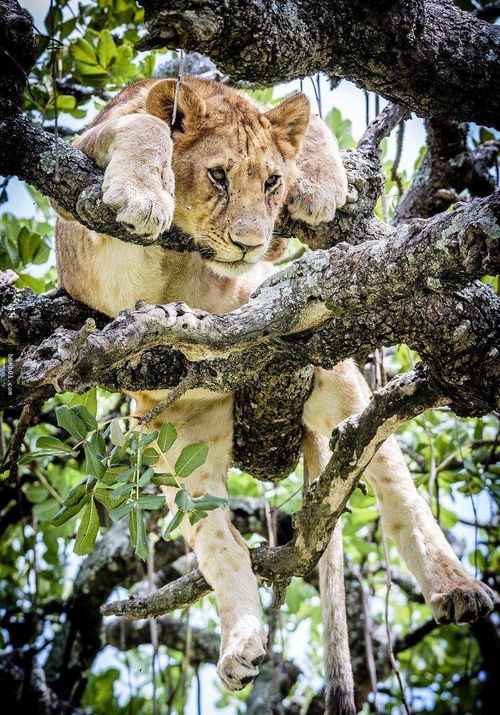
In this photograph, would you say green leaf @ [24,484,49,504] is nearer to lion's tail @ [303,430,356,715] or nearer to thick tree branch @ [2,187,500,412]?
lion's tail @ [303,430,356,715]

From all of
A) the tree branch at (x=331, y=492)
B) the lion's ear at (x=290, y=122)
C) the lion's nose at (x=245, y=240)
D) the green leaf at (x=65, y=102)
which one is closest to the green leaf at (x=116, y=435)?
the tree branch at (x=331, y=492)

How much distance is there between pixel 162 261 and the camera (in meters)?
3.85

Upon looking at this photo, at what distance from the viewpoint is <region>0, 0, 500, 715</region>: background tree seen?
2.42 metres

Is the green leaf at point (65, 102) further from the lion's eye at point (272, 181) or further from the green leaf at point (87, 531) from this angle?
the green leaf at point (87, 531)

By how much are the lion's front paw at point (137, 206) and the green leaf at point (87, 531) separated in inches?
40.2

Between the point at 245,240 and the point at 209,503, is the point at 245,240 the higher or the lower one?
the higher one

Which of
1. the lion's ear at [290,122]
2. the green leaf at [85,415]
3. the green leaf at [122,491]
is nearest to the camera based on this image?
the green leaf at [122,491]

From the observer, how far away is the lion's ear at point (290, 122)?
3.99 meters

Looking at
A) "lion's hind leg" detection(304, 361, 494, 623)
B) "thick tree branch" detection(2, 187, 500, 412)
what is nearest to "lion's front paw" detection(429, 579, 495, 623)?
"lion's hind leg" detection(304, 361, 494, 623)

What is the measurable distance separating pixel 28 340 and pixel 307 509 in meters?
1.44

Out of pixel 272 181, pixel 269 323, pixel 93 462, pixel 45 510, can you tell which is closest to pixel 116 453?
pixel 93 462

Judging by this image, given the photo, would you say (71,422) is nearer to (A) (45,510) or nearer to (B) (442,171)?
(A) (45,510)

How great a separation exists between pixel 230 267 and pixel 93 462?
132 centimetres

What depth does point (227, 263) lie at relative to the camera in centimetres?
368
